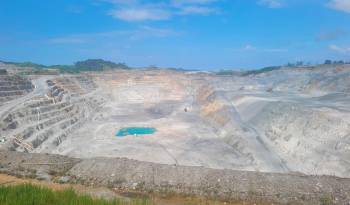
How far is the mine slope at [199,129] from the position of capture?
1330 inches

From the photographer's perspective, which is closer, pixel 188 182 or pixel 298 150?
pixel 188 182

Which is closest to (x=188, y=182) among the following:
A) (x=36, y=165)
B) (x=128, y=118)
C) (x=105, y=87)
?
(x=36, y=165)

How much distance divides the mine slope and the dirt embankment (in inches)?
514

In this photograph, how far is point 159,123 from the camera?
57688mm

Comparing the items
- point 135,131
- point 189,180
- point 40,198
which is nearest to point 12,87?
point 135,131

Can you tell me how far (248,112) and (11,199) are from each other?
1851 inches

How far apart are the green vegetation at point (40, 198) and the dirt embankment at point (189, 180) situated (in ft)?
14.4

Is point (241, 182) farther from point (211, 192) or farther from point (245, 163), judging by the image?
point (245, 163)

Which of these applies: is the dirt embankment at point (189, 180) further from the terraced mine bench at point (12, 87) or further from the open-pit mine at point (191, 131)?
the terraced mine bench at point (12, 87)

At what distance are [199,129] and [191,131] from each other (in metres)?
1.83

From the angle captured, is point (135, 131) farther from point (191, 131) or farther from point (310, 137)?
point (310, 137)

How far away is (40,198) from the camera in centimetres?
1159

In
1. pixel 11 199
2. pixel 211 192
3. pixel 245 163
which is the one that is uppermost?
pixel 11 199

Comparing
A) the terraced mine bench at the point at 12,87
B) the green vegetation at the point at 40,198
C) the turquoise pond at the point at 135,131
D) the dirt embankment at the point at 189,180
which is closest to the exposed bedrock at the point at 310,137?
the dirt embankment at the point at 189,180
